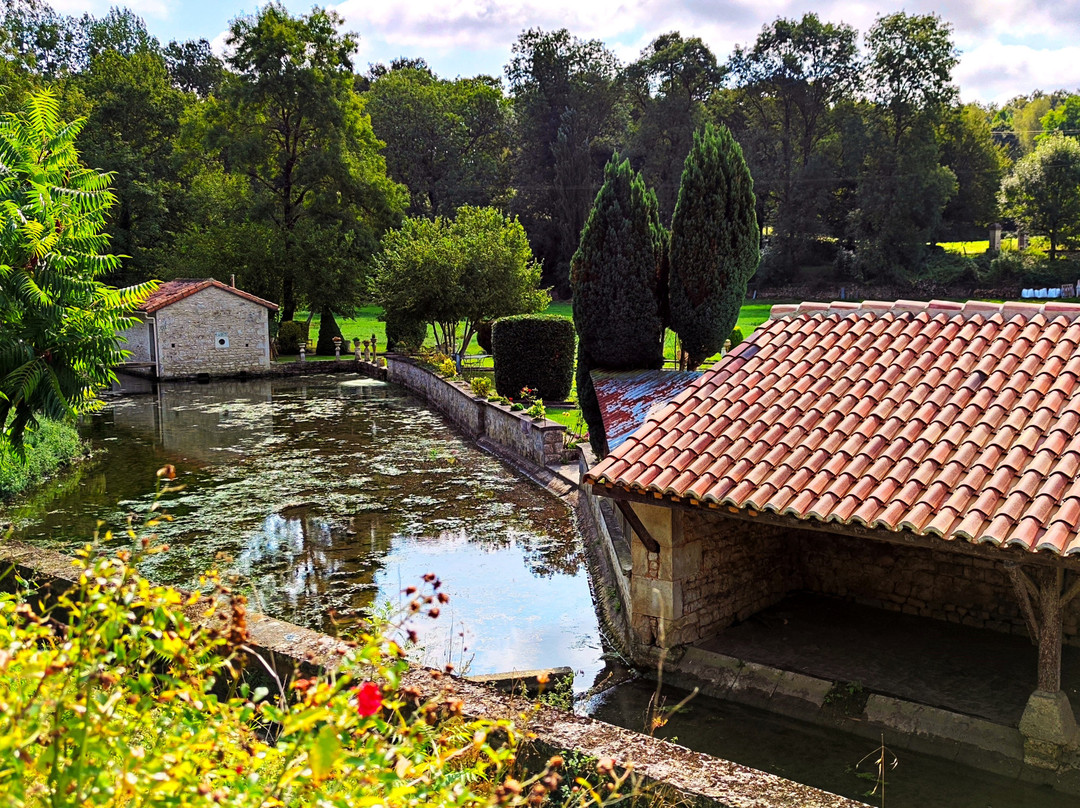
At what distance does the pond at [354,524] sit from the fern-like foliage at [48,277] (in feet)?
5.68

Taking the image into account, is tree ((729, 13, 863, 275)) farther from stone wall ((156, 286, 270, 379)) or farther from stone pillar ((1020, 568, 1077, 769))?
stone pillar ((1020, 568, 1077, 769))

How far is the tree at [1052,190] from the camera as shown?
168 feet

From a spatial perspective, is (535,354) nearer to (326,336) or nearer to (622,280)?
(622,280)

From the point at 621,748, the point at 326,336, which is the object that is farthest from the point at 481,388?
the point at 326,336

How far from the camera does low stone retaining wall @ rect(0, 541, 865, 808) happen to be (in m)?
3.93

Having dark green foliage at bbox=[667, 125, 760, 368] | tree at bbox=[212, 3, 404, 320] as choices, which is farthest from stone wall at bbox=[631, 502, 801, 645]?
tree at bbox=[212, 3, 404, 320]

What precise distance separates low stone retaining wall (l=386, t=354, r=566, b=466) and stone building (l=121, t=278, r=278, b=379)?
1046cm

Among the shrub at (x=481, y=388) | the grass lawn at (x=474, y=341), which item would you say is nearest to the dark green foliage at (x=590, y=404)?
the shrub at (x=481, y=388)

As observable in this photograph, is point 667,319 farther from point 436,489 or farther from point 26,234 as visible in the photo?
point 26,234

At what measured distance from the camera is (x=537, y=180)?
6059 cm

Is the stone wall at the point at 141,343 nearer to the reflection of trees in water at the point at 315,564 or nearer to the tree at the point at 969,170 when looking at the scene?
the reflection of trees in water at the point at 315,564

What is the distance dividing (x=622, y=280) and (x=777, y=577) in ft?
27.0

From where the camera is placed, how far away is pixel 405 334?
3675cm

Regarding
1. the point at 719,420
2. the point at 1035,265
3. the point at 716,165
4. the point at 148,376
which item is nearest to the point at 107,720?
the point at 719,420
